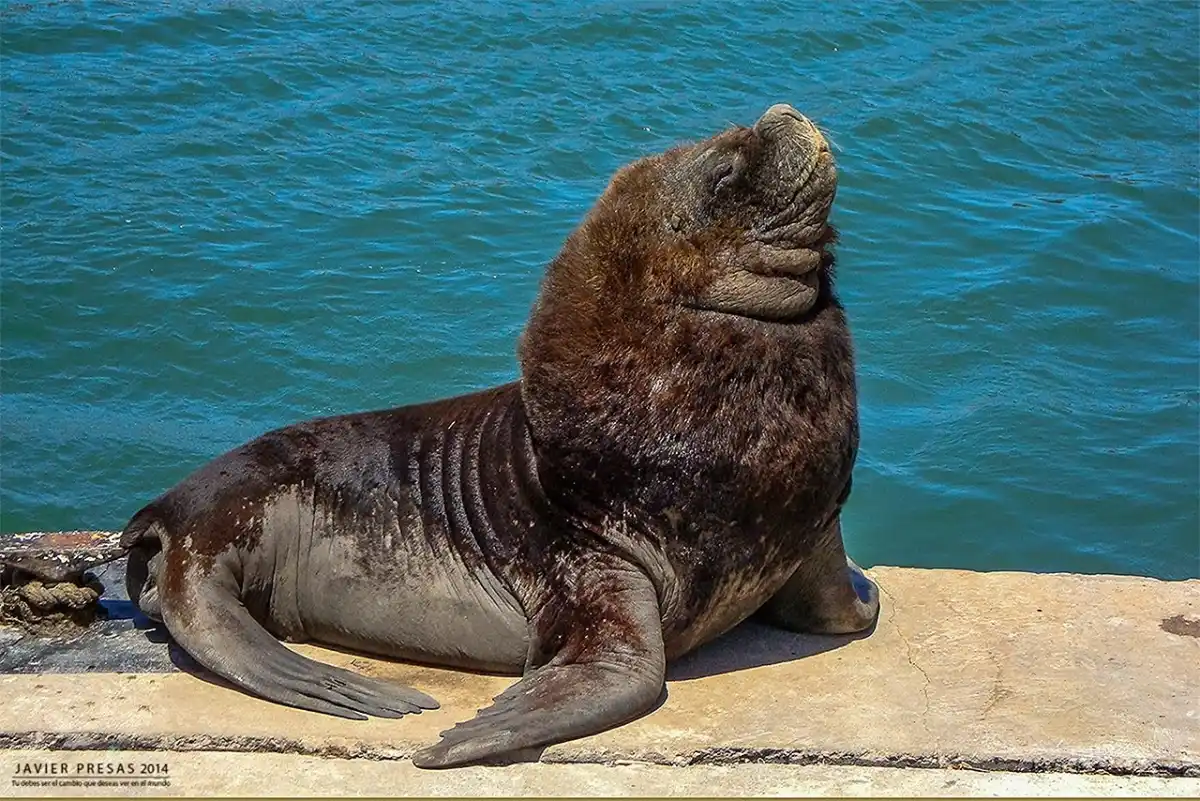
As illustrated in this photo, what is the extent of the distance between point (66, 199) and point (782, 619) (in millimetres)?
8707

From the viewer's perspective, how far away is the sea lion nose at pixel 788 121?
5121 millimetres

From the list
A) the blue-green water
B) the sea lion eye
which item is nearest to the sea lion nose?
the sea lion eye

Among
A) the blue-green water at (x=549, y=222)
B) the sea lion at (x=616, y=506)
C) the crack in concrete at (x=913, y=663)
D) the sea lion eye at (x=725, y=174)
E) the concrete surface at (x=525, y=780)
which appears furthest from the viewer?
the blue-green water at (x=549, y=222)

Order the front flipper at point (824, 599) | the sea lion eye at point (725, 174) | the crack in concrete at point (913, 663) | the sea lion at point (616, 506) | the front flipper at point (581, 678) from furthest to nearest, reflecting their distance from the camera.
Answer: the front flipper at point (824, 599) → the sea lion eye at point (725, 174) → the sea lion at point (616, 506) → the crack in concrete at point (913, 663) → the front flipper at point (581, 678)

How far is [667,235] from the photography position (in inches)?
202

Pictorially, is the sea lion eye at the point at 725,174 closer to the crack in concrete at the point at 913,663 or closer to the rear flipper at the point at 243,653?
the crack in concrete at the point at 913,663

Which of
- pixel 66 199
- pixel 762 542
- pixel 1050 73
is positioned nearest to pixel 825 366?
pixel 762 542

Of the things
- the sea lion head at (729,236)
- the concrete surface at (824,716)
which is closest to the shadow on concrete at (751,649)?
the concrete surface at (824,716)

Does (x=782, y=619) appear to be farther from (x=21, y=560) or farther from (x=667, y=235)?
(x=21, y=560)

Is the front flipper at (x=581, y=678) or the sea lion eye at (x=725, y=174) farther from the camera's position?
the sea lion eye at (x=725, y=174)

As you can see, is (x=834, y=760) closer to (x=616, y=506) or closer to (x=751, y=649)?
(x=751, y=649)

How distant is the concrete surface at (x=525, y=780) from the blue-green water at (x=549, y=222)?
4557 millimetres

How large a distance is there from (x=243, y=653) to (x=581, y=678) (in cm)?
101

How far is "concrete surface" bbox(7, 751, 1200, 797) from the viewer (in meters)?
4.42
